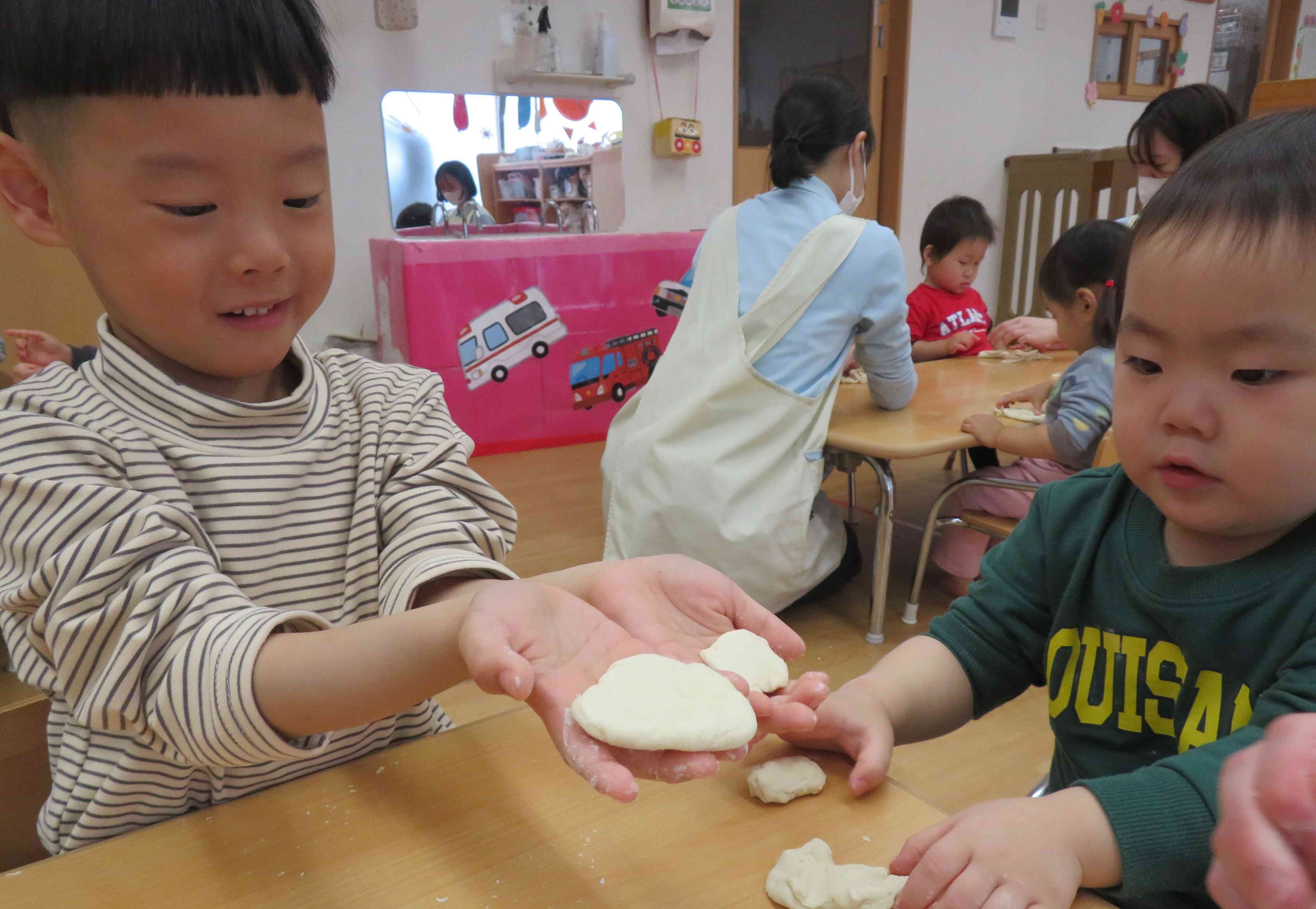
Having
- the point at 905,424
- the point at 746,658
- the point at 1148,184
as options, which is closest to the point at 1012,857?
the point at 746,658

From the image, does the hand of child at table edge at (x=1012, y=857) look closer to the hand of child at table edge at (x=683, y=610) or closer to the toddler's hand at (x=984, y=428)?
the hand of child at table edge at (x=683, y=610)

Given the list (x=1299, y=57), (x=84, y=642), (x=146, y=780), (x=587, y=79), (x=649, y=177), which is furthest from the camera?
(x=1299, y=57)

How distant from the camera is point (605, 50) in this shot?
13.3ft

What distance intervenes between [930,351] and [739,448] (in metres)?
1.43

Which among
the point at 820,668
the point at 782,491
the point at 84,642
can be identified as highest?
the point at 84,642

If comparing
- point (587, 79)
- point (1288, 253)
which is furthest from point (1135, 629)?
point (587, 79)

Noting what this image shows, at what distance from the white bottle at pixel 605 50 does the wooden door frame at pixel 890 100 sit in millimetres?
1004

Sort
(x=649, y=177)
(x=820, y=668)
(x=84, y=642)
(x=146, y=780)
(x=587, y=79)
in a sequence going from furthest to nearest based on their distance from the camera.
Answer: (x=649, y=177)
(x=587, y=79)
(x=820, y=668)
(x=146, y=780)
(x=84, y=642)

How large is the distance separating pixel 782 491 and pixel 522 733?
1.45 m

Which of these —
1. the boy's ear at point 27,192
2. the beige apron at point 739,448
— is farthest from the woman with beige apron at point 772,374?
the boy's ear at point 27,192

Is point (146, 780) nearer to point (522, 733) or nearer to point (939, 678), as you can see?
point (522, 733)

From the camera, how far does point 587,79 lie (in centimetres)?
407

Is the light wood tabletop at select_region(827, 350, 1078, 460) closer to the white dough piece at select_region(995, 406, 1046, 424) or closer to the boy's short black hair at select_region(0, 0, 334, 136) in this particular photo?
the white dough piece at select_region(995, 406, 1046, 424)

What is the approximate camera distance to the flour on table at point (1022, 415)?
85.0 inches
